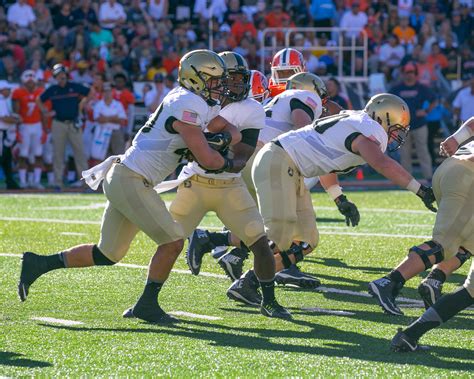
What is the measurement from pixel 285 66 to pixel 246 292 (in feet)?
9.57

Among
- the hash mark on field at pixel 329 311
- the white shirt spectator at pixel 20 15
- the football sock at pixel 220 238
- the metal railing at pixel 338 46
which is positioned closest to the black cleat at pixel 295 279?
the football sock at pixel 220 238

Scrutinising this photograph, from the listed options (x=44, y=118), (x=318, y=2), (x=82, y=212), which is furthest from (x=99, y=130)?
(x=318, y=2)

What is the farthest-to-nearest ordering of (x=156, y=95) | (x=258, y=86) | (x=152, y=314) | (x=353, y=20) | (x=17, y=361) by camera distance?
(x=353, y=20)
(x=156, y=95)
(x=258, y=86)
(x=152, y=314)
(x=17, y=361)

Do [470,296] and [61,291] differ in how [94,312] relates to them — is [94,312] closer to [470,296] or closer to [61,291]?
[61,291]

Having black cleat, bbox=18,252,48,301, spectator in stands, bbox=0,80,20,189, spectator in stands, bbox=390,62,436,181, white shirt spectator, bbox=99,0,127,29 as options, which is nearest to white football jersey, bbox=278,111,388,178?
black cleat, bbox=18,252,48,301

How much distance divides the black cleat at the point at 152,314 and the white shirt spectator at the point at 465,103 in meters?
12.2

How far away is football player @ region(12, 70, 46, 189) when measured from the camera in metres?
16.1

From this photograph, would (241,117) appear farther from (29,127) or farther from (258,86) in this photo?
(29,127)

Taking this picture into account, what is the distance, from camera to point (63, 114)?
15.9 meters

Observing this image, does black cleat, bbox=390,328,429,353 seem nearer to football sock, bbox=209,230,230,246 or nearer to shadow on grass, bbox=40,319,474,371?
shadow on grass, bbox=40,319,474,371

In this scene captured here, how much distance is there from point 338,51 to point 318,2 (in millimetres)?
1238

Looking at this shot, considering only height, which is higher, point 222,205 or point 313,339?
point 222,205

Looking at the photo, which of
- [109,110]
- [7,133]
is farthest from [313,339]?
[109,110]

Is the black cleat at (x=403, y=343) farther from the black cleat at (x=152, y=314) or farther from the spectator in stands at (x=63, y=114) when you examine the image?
the spectator in stands at (x=63, y=114)
